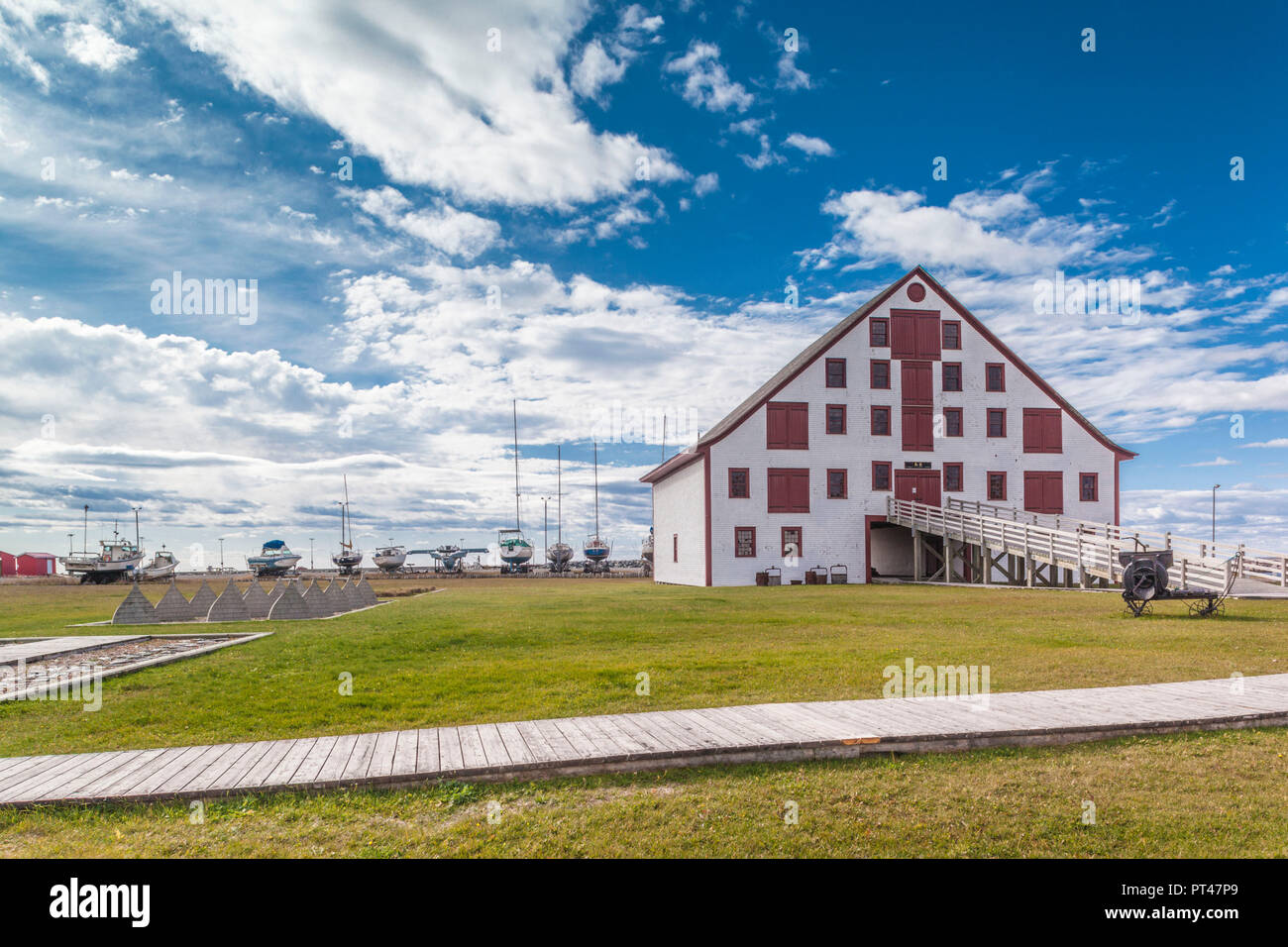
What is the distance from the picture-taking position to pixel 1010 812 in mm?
5105

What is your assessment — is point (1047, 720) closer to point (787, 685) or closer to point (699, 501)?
point (787, 685)

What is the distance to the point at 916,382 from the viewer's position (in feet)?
135

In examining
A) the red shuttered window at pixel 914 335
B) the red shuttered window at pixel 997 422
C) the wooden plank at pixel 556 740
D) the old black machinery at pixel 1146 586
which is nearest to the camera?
the wooden plank at pixel 556 740

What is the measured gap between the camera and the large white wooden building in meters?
38.9

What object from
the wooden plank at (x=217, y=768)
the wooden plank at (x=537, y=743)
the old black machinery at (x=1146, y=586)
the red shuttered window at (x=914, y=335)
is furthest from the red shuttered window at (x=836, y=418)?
the wooden plank at (x=217, y=768)

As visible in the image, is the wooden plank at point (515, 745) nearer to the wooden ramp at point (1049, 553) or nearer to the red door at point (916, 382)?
the wooden ramp at point (1049, 553)

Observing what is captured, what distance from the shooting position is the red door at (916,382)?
134ft

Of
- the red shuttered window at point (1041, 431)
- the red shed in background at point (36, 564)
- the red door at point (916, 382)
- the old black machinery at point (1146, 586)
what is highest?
the red door at point (916, 382)

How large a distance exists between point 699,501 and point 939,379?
13.9 metres

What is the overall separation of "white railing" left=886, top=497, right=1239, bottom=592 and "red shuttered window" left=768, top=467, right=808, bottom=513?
14.8 feet

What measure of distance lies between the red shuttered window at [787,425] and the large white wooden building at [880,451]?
7cm

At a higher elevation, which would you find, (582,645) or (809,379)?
(809,379)

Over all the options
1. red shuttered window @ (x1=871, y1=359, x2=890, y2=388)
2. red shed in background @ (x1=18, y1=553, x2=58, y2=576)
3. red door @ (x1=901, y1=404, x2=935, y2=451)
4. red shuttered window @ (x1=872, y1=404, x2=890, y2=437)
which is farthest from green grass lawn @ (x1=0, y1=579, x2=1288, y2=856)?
red shed in background @ (x1=18, y1=553, x2=58, y2=576)
